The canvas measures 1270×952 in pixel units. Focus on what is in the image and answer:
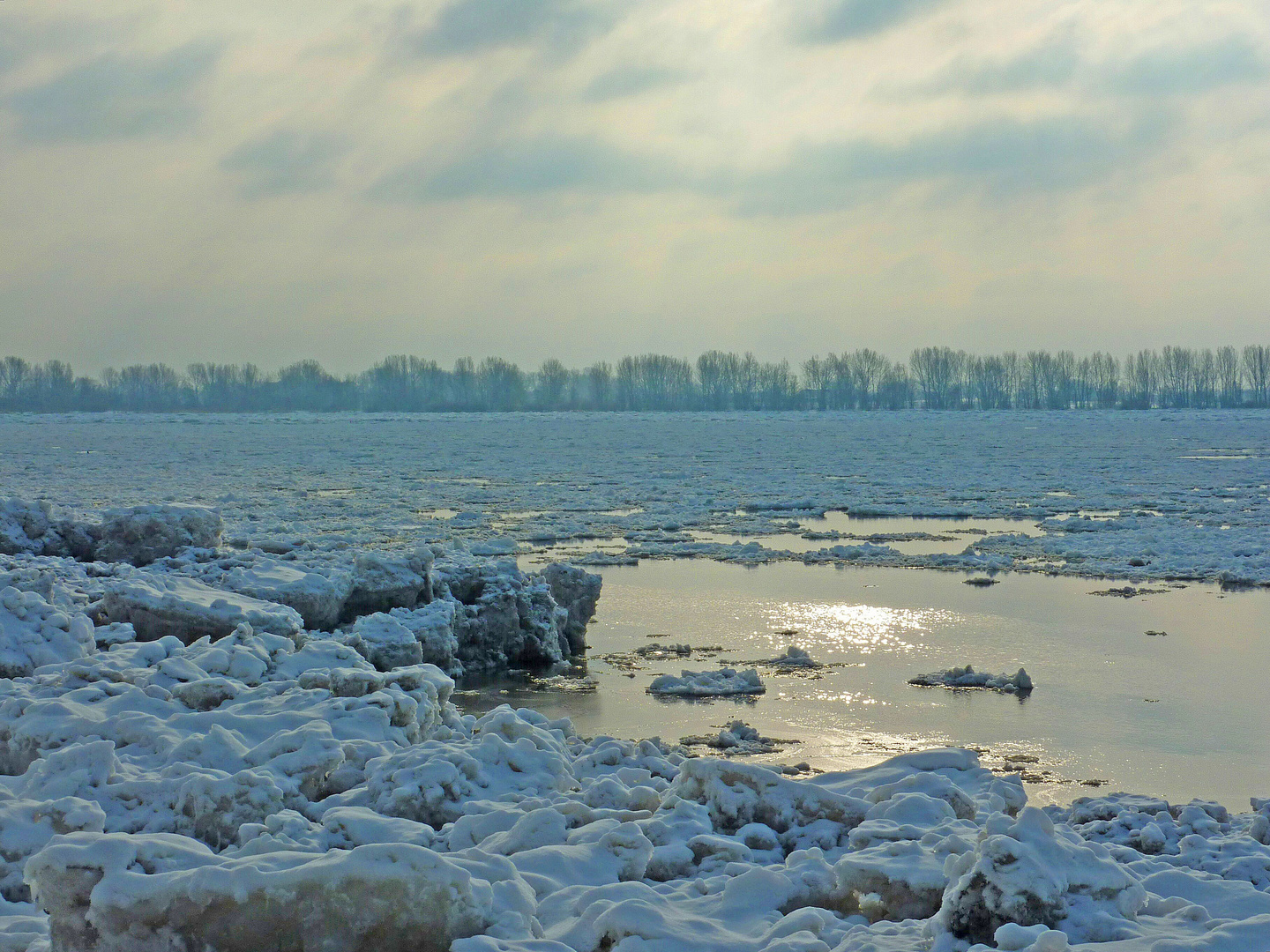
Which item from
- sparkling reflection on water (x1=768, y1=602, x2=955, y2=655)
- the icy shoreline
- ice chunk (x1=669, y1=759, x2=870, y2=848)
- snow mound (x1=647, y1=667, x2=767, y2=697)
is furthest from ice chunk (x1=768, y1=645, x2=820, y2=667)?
ice chunk (x1=669, y1=759, x2=870, y2=848)

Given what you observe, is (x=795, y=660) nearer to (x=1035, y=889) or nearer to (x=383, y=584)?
(x=383, y=584)

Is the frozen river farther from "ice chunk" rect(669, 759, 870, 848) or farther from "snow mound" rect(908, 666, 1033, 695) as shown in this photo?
"ice chunk" rect(669, 759, 870, 848)

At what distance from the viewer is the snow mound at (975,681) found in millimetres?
9086

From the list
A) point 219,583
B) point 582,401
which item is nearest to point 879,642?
point 219,583

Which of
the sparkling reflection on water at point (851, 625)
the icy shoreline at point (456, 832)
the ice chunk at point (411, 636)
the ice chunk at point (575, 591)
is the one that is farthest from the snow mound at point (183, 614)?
the sparkling reflection on water at point (851, 625)

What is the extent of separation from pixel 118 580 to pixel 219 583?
0.88 m

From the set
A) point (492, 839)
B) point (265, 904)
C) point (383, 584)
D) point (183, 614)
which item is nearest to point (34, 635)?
point (183, 614)

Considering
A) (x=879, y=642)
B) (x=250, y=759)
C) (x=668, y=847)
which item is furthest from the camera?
(x=879, y=642)

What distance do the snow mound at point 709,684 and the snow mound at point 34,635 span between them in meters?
4.22

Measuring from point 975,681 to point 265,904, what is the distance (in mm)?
6906

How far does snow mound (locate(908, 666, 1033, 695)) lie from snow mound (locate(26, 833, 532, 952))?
6.27 m

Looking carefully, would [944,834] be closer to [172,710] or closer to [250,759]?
[250,759]

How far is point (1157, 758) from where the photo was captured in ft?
24.2

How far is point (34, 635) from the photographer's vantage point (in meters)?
7.26
